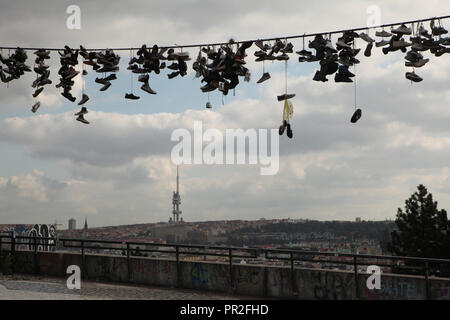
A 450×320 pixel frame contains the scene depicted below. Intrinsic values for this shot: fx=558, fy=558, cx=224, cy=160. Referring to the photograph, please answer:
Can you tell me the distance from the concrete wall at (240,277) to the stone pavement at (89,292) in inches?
17.8

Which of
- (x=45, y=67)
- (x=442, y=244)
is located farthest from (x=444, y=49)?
Result: (x=442, y=244)

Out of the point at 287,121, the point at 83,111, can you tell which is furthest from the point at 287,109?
the point at 83,111

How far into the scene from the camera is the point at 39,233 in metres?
30.9

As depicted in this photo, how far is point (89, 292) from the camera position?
42.4ft

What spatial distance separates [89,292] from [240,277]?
3.56 meters

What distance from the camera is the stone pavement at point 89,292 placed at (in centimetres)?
1205

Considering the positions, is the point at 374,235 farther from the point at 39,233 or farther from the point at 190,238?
the point at 39,233

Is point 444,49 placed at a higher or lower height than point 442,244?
higher

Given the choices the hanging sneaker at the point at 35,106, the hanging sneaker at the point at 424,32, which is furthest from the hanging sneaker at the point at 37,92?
the hanging sneaker at the point at 424,32

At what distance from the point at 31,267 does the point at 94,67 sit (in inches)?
312

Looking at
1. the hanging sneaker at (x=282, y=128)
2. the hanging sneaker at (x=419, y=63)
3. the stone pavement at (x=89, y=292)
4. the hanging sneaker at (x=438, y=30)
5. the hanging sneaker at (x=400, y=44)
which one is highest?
the hanging sneaker at (x=438, y=30)

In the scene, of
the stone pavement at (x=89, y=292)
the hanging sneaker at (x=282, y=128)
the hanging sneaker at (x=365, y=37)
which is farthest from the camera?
the stone pavement at (x=89, y=292)

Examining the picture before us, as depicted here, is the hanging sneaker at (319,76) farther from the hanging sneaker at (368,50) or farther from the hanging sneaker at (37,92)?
the hanging sneaker at (37,92)
